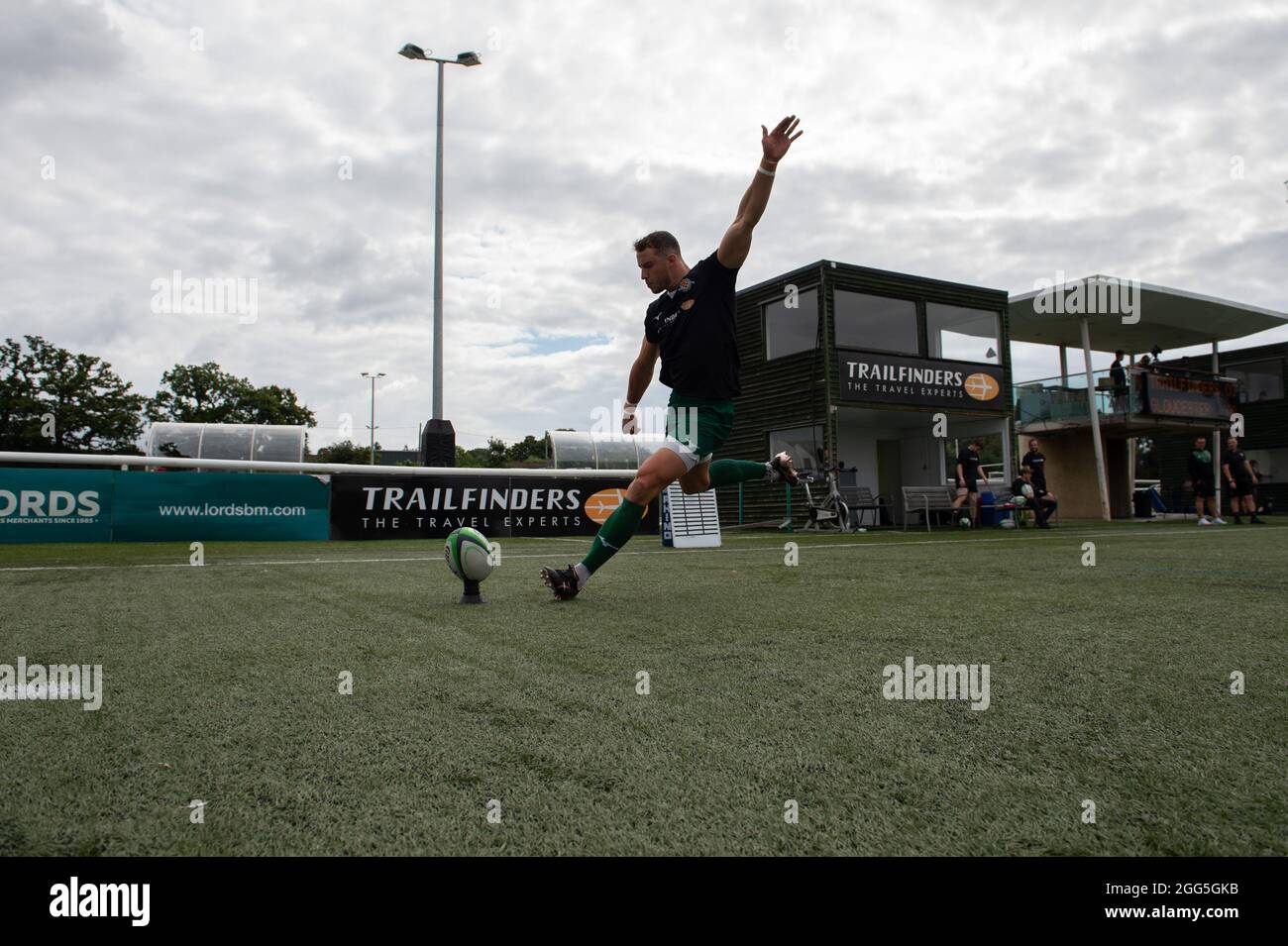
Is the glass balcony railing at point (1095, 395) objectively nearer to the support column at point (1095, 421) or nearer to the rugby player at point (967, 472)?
the support column at point (1095, 421)

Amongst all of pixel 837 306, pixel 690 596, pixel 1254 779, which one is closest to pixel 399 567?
pixel 690 596

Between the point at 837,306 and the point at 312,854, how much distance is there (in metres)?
20.5

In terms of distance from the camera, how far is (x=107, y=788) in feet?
5.26

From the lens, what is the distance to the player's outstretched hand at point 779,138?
4.06 m

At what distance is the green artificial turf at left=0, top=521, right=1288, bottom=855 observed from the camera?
140 cm

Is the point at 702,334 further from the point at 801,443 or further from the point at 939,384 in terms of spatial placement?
the point at 939,384

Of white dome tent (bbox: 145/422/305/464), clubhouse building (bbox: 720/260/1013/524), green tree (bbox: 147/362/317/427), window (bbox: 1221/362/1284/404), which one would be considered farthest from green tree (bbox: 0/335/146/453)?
window (bbox: 1221/362/1284/404)

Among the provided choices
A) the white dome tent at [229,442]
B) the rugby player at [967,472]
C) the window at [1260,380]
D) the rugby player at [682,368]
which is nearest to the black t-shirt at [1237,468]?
the rugby player at [967,472]

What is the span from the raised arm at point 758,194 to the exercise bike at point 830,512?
40.0 feet

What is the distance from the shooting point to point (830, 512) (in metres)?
17.5

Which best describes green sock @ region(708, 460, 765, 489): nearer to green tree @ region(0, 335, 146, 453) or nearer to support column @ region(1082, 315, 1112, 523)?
support column @ region(1082, 315, 1112, 523)

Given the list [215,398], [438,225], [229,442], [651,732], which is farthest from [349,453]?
[651,732]

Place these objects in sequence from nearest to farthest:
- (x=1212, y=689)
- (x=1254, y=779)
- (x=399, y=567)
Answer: (x=1254, y=779)
(x=1212, y=689)
(x=399, y=567)
